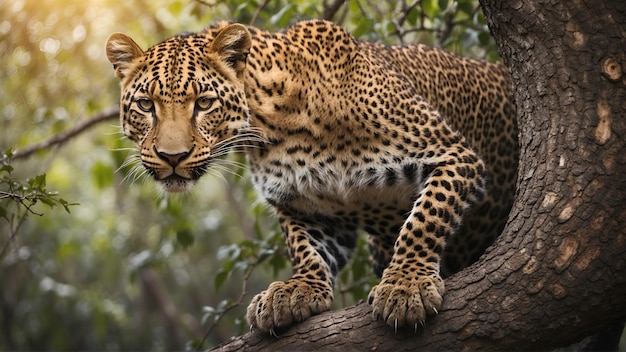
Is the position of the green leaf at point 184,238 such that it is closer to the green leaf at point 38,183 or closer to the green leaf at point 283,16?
the green leaf at point 283,16

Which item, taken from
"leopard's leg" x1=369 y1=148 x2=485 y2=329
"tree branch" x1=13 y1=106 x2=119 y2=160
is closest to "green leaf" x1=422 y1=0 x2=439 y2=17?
"leopard's leg" x1=369 y1=148 x2=485 y2=329

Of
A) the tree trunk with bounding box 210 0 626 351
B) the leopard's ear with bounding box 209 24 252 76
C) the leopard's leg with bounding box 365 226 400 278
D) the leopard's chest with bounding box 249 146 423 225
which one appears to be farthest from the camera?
the leopard's leg with bounding box 365 226 400 278

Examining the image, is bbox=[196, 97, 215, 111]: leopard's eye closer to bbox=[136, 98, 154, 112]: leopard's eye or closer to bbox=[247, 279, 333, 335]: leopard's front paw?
bbox=[136, 98, 154, 112]: leopard's eye

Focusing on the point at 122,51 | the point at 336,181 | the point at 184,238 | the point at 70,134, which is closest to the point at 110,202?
the point at 70,134

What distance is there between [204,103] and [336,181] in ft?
4.03

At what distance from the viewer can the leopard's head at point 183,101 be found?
19.4 feet

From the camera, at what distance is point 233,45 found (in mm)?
6203

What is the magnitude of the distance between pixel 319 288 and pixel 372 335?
916 millimetres

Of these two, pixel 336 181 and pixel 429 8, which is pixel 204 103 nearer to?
pixel 336 181

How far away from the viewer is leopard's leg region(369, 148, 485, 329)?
17.9 ft

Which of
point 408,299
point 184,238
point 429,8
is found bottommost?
point 408,299

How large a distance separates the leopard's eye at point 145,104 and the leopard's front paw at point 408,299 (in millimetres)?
2069

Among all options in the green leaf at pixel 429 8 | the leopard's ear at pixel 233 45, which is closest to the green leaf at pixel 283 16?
the green leaf at pixel 429 8

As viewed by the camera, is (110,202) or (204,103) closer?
(204,103)
